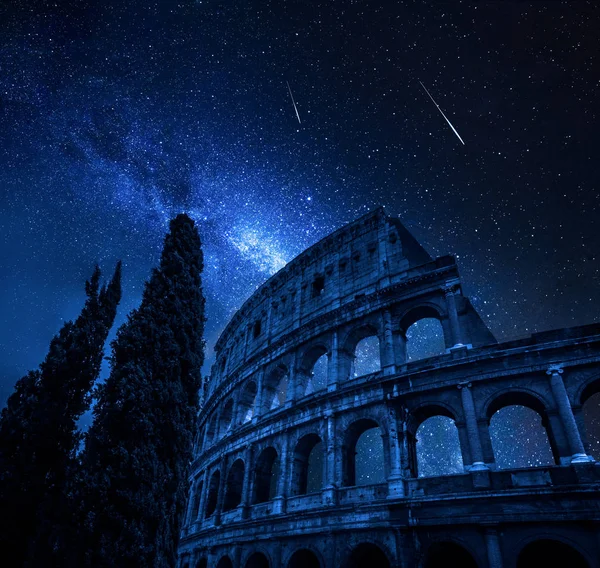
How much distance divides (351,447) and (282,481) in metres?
Result: 3.26

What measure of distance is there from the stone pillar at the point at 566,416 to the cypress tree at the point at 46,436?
13.5 metres

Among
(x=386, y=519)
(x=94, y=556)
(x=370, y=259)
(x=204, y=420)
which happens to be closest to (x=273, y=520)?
(x=386, y=519)

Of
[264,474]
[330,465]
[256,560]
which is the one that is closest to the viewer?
[330,465]

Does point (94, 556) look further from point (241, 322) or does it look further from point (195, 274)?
point (241, 322)

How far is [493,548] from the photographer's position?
10.5 meters

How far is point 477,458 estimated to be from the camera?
11.8m

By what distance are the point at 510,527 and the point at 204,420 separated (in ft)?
69.7

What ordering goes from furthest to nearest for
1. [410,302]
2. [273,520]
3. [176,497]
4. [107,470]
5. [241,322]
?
[241,322] < [410,302] < [273,520] < [176,497] < [107,470]

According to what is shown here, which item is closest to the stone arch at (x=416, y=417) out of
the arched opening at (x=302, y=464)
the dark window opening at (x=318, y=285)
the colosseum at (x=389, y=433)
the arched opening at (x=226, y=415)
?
the colosseum at (x=389, y=433)

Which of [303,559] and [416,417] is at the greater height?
[416,417]

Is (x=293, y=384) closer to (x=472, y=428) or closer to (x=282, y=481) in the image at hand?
(x=282, y=481)

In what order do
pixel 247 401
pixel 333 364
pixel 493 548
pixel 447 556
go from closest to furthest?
pixel 493 548
pixel 447 556
pixel 333 364
pixel 247 401

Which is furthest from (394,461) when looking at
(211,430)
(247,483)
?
(211,430)

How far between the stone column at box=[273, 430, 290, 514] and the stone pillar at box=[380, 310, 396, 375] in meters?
5.43
